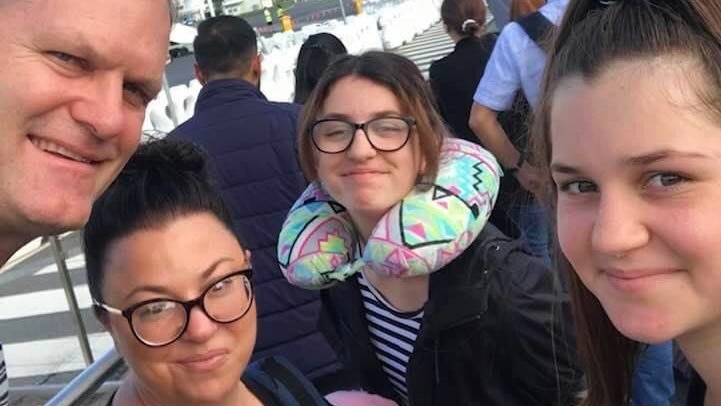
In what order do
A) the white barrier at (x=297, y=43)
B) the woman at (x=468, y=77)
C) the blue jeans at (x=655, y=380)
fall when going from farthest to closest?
the white barrier at (x=297, y=43)
the woman at (x=468, y=77)
the blue jeans at (x=655, y=380)

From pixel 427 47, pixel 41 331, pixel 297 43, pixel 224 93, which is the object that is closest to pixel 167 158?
pixel 224 93

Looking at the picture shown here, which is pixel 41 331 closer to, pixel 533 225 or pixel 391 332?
pixel 533 225

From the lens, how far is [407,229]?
190 cm

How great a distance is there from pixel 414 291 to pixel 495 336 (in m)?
0.28

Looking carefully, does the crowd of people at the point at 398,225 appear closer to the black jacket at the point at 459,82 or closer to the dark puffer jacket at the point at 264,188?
the dark puffer jacket at the point at 264,188

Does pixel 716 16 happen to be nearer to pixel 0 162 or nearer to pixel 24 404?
pixel 0 162

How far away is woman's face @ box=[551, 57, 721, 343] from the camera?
112 cm

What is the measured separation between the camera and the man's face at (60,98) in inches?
49.1

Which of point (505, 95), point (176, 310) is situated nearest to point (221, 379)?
point (176, 310)

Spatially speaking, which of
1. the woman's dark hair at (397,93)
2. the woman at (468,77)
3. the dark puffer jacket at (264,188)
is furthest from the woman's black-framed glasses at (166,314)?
the woman at (468,77)

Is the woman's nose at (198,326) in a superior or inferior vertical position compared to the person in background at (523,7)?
inferior

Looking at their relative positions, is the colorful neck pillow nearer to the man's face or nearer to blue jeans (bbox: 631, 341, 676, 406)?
the man's face

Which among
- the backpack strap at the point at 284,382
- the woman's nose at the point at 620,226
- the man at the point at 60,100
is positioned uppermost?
the man at the point at 60,100

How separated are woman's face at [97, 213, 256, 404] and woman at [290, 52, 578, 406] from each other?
542mm
